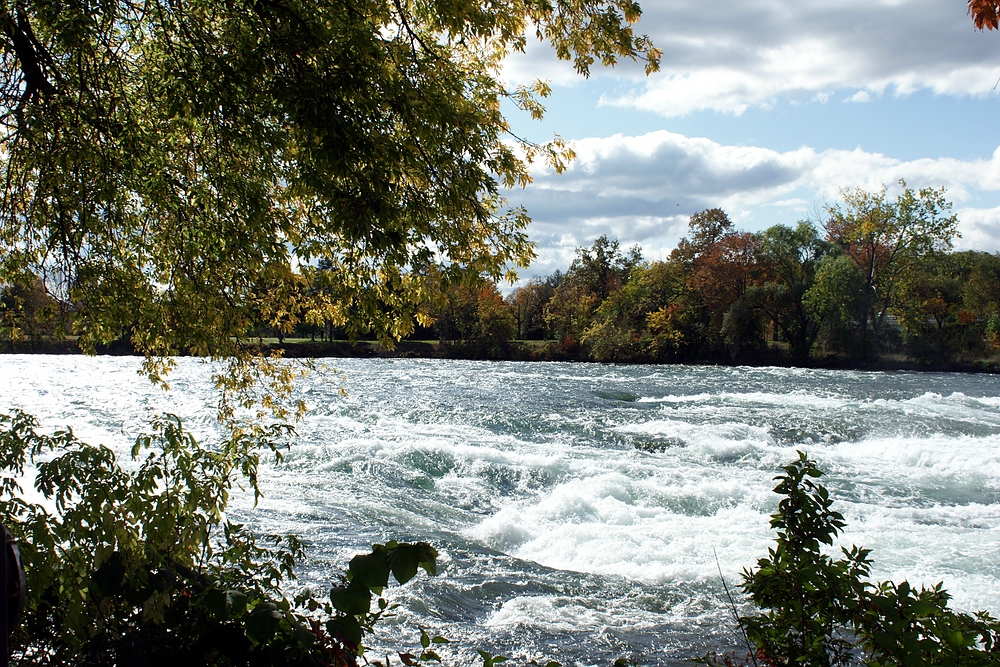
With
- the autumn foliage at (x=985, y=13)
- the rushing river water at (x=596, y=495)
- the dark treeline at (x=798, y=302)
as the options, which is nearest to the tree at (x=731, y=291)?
the dark treeline at (x=798, y=302)

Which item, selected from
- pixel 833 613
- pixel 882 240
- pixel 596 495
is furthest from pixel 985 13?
pixel 882 240

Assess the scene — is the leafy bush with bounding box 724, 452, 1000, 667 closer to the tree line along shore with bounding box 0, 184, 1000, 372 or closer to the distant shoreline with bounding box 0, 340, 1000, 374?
the distant shoreline with bounding box 0, 340, 1000, 374

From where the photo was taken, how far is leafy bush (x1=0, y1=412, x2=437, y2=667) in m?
2.60

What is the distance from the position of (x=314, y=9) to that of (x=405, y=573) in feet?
11.8

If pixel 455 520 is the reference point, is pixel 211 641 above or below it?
above

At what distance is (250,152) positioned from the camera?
5141 mm

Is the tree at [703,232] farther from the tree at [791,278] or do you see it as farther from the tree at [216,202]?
the tree at [216,202]

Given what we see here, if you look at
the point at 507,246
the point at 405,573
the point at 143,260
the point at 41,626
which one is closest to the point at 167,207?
the point at 143,260

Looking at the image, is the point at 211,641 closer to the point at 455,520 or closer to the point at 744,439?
the point at 455,520

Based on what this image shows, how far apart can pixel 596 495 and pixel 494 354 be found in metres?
45.7

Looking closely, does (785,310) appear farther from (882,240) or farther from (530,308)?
(530,308)

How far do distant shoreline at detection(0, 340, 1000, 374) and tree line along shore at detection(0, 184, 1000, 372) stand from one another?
0.14 m

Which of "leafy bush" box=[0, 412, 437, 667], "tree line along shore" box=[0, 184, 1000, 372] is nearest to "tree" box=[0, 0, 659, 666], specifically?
"leafy bush" box=[0, 412, 437, 667]

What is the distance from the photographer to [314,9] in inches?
177
